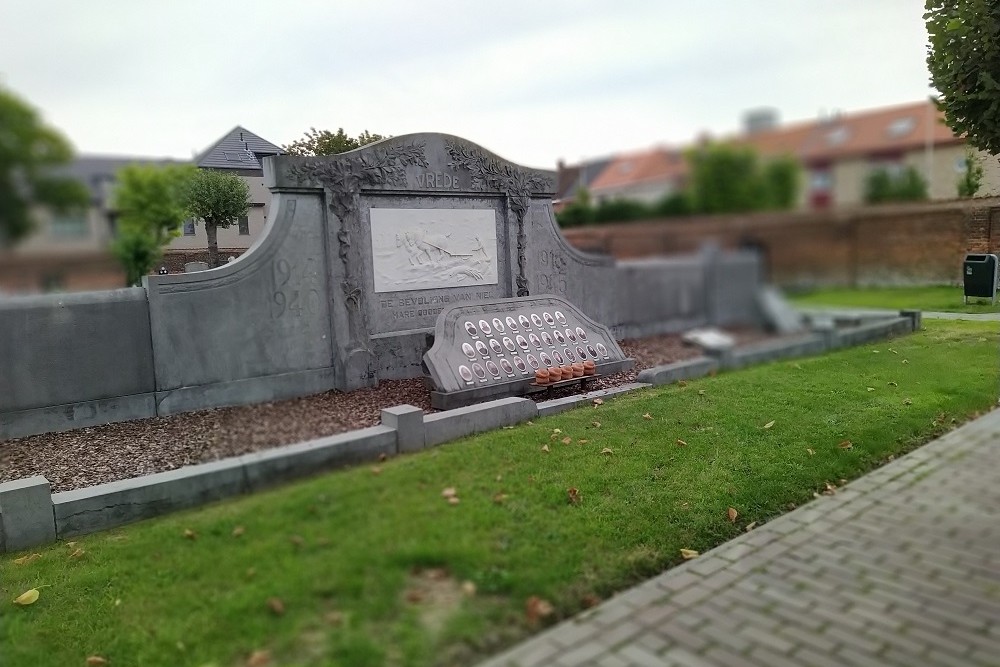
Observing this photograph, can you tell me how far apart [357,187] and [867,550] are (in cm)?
512

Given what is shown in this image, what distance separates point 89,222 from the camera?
3.65 metres

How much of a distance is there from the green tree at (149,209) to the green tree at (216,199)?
0.09m

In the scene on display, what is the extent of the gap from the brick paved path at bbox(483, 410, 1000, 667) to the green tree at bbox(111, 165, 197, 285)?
3.68 metres

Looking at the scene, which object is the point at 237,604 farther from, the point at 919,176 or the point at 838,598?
the point at 919,176

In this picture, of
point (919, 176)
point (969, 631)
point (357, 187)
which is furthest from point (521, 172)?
point (969, 631)

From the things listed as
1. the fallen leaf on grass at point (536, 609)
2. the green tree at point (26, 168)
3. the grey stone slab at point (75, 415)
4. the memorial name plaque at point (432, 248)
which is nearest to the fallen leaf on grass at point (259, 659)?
the fallen leaf on grass at point (536, 609)

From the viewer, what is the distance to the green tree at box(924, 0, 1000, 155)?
207 inches

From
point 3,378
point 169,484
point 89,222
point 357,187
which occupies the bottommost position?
point 169,484

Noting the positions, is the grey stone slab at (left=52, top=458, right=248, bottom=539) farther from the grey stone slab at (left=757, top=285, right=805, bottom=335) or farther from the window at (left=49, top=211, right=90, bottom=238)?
the grey stone slab at (left=757, top=285, right=805, bottom=335)

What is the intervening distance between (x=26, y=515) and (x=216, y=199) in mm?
2418

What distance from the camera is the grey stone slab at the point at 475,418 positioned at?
17.1ft

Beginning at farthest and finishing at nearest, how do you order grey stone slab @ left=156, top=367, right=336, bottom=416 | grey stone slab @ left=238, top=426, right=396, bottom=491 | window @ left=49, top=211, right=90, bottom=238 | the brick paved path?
grey stone slab @ left=156, top=367, right=336, bottom=416, grey stone slab @ left=238, top=426, right=396, bottom=491, window @ left=49, top=211, right=90, bottom=238, the brick paved path

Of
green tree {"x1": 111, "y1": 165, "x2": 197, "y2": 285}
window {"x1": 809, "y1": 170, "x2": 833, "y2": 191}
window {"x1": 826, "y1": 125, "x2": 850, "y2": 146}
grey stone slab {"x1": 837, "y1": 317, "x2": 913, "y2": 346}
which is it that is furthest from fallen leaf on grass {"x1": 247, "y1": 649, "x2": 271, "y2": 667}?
grey stone slab {"x1": 837, "y1": 317, "x2": 913, "y2": 346}

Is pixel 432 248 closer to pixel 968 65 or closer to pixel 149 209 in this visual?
pixel 149 209
